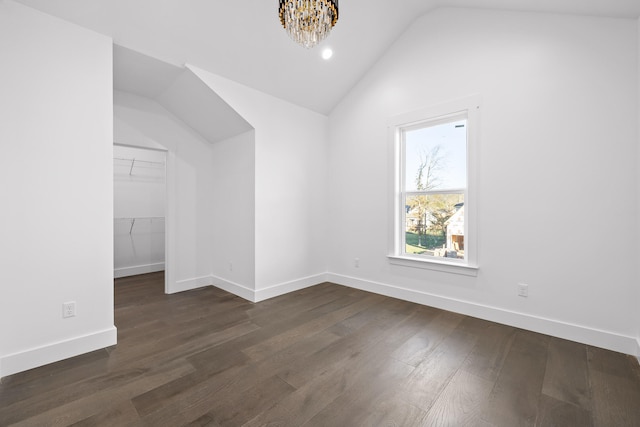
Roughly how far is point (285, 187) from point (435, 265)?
212cm

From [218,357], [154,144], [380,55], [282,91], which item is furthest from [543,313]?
[154,144]

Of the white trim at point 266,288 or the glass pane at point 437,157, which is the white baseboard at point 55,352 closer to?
the white trim at point 266,288

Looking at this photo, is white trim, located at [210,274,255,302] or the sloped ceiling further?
white trim, located at [210,274,255,302]

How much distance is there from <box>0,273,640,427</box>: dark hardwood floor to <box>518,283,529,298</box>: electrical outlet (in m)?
0.33

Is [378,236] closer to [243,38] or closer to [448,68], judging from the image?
[448,68]

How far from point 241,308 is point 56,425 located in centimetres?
183

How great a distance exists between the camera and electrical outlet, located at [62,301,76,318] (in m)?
2.17

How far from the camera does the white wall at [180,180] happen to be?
355 centimetres

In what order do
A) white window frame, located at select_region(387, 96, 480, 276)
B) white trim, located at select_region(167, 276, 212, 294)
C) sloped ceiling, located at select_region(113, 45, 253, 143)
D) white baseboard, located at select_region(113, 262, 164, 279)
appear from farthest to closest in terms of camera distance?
1. white baseboard, located at select_region(113, 262, 164, 279)
2. white trim, located at select_region(167, 276, 212, 294)
3. white window frame, located at select_region(387, 96, 480, 276)
4. sloped ceiling, located at select_region(113, 45, 253, 143)

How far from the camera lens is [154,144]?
3.71 metres

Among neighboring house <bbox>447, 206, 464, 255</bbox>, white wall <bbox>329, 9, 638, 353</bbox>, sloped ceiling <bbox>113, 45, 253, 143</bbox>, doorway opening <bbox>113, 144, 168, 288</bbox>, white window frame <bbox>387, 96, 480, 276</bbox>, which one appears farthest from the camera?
doorway opening <bbox>113, 144, 168, 288</bbox>

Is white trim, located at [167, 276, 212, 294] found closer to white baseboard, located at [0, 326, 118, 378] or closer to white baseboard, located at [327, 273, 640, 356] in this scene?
white baseboard, located at [0, 326, 118, 378]

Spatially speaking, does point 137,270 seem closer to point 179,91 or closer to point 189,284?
point 189,284

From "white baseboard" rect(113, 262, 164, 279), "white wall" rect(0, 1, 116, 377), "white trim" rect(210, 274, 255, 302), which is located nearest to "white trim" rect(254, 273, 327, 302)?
"white trim" rect(210, 274, 255, 302)
